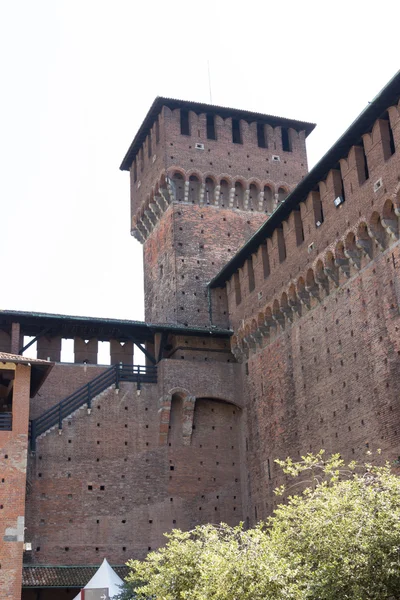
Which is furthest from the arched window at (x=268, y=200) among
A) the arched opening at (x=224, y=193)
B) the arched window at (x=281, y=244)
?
the arched window at (x=281, y=244)

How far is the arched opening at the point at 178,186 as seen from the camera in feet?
96.1

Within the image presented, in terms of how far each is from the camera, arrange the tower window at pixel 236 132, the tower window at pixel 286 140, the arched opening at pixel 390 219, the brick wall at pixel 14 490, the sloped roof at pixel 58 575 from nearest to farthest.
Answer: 1. the arched opening at pixel 390 219
2. the brick wall at pixel 14 490
3. the sloped roof at pixel 58 575
4. the tower window at pixel 236 132
5. the tower window at pixel 286 140

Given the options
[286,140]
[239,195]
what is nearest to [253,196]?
[239,195]

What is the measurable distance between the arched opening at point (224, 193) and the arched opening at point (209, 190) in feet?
0.99

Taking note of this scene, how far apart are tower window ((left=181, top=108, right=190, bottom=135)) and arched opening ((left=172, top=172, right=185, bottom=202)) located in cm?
180

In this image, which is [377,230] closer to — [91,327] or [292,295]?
[292,295]

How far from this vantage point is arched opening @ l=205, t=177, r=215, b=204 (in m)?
29.7

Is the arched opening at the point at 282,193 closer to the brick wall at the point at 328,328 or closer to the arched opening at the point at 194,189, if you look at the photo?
the arched opening at the point at 194,189

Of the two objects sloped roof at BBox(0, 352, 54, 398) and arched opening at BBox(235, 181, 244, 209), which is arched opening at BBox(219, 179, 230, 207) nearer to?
arched opening at BBox(235, 181, 244, 209)

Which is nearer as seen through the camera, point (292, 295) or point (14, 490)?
point (14, 490)

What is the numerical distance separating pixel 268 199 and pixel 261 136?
8.53ft

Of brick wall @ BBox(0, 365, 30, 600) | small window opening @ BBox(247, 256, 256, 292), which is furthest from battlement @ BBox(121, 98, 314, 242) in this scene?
brick wall @ BBox(0, 365, 30, 600)

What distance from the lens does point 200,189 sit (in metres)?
29.5

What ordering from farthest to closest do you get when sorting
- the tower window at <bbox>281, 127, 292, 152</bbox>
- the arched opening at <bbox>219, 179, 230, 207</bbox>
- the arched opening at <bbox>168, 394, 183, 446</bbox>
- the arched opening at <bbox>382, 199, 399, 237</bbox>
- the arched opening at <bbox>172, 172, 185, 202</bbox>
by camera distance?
the tower window at <bbox>281, 127, 292, 152</bbox> < the arched opening at <bbox>219, 179, 230, 207</bbox> < the arched opening at <bbox>172, 172, 185, 202</bbox> < the arched opening at <bbox>168, 394, 183, 446</bbox> < the arched opening at <bbox>382, 199, 399, 237</bbox>
